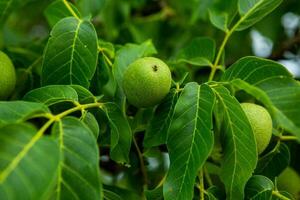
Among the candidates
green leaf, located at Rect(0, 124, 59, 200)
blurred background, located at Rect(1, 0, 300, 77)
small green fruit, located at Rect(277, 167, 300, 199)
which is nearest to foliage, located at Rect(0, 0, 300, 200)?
green leaf, located at Rect(0, 124, 59, 200)

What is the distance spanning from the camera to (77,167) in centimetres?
105

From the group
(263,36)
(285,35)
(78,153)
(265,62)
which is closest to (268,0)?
(265,62)

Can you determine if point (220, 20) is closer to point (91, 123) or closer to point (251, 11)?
point (251, 11)

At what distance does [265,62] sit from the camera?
1371 millimetres

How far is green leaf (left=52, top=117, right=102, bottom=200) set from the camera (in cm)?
104

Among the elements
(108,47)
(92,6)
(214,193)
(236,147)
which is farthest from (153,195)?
(92,6)

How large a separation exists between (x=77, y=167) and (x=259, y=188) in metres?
0.57

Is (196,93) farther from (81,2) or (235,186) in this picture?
(81,2)

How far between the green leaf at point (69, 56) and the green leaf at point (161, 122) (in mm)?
222

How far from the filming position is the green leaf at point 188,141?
125 cm

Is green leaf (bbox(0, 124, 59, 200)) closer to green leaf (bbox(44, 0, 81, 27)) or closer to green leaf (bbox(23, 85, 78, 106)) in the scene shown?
green leaf (bbox(23, 85, 78, 106))

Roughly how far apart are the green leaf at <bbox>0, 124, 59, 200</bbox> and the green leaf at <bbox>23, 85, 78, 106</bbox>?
268 millimetres

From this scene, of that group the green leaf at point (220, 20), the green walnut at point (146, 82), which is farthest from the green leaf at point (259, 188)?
the green leaf at point (220, 20)

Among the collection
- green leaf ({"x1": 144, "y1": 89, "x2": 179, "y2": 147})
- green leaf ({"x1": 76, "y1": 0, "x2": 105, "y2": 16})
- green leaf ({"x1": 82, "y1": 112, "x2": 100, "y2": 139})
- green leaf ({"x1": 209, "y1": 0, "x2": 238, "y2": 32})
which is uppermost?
green leaf ({"x1": 76, "y1": 0, "x2": 105, "y2": 16})
